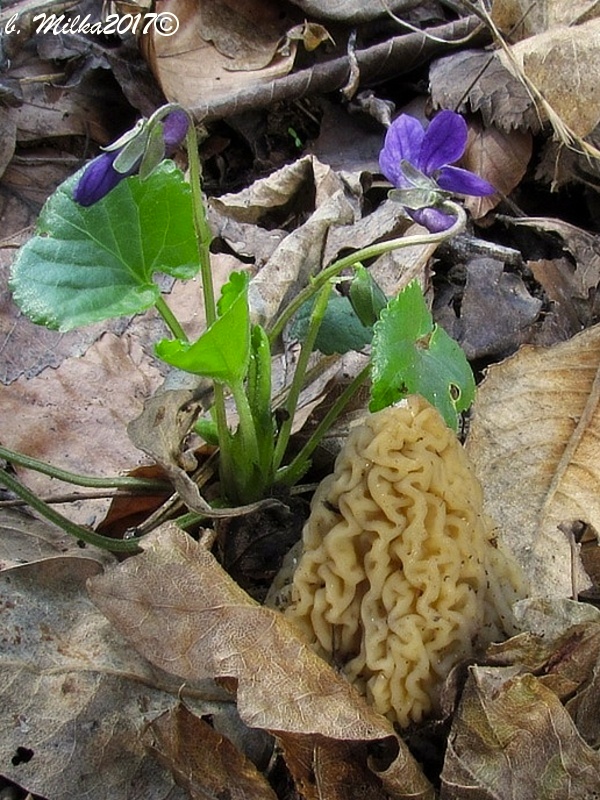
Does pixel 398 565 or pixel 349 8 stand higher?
pixel 349 8

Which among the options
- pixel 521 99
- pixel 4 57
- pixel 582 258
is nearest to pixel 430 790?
pixel 582 258

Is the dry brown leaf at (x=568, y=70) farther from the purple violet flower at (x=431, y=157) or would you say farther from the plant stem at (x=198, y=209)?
the plant stem at (x=198, y=209)

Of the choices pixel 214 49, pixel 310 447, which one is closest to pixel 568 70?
pixel 214 49

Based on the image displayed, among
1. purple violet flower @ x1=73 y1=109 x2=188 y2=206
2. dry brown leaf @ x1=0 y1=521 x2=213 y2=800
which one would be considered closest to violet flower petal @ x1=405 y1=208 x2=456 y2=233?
purple violet flower @ x1=73 y1=109 x2=188 y2=206

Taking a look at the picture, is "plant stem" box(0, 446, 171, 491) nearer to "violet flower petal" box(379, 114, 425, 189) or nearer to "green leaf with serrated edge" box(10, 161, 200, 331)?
"green leaf with serrated edge" box(10, 161, 200, 331)

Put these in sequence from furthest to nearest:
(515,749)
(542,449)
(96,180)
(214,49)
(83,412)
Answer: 1. (214,49)
2. (83,412)
3. (542,449)
4. (96,180)
5. (515,749)

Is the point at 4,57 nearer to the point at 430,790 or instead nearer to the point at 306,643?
the point at 306,643

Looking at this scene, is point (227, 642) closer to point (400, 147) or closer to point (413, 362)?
point (413, 362)
